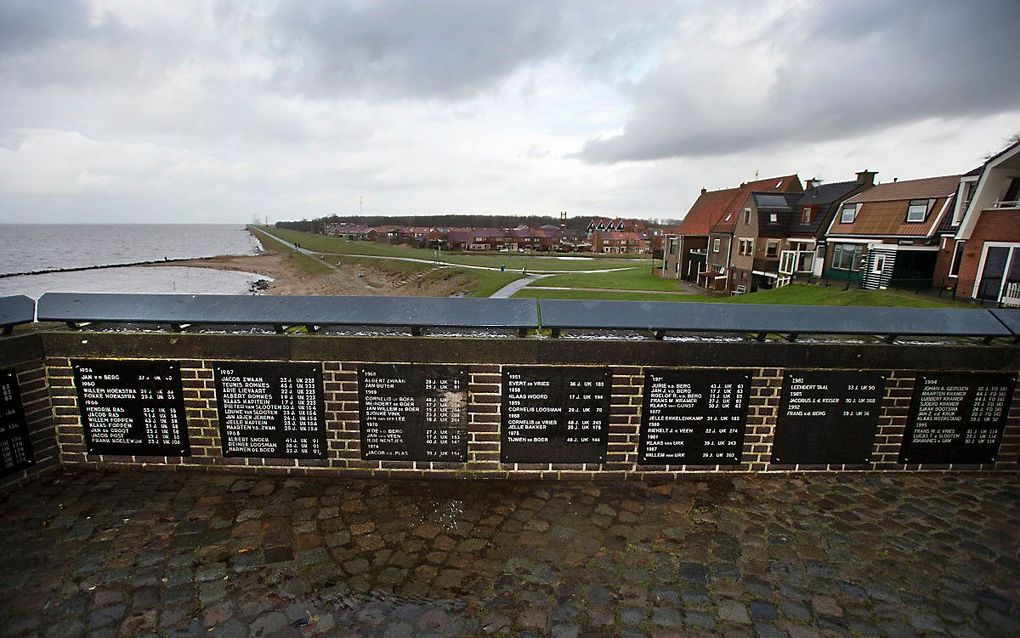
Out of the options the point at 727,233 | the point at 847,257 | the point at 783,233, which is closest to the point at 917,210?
the point at 847,257

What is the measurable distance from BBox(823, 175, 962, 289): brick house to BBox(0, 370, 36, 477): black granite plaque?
1581 inches

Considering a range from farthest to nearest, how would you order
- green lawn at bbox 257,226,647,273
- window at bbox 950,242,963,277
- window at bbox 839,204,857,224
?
green lawn at bbox 257,226,647,273
window at bbox 839,204,857,224
window at bbox 950,242,963,277

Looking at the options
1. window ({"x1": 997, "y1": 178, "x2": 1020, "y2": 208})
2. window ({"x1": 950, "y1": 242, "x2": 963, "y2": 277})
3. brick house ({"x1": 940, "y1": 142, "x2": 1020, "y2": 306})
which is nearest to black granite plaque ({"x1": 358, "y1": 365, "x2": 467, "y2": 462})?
brick house ({"x1": 940, "y1": 142, "x2": 1020, "y2": 306})

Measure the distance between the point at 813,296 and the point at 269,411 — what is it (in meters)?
35.4

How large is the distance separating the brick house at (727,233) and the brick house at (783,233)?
28.2 inches

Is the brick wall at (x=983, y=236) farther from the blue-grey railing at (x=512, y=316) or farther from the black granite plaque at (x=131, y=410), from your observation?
the black granite plaque at (x=131, y=410)

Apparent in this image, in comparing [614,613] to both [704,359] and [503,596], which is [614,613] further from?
[704,359]

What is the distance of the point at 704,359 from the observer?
5.99m

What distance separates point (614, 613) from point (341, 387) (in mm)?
3880

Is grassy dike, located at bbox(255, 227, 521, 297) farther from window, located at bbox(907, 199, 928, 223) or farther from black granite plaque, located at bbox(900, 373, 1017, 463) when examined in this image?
black granite plaque, located at bbox(900, 373, 1017, 463)

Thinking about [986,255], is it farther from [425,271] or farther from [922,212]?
[425,271]

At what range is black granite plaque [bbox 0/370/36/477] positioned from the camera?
565 centimetres

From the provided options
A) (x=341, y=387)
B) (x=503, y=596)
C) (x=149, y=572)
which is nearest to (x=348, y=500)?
(x=341, y=387)

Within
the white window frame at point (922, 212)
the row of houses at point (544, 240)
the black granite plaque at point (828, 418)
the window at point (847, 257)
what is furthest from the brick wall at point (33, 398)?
the row of houses at point (544, 240)
